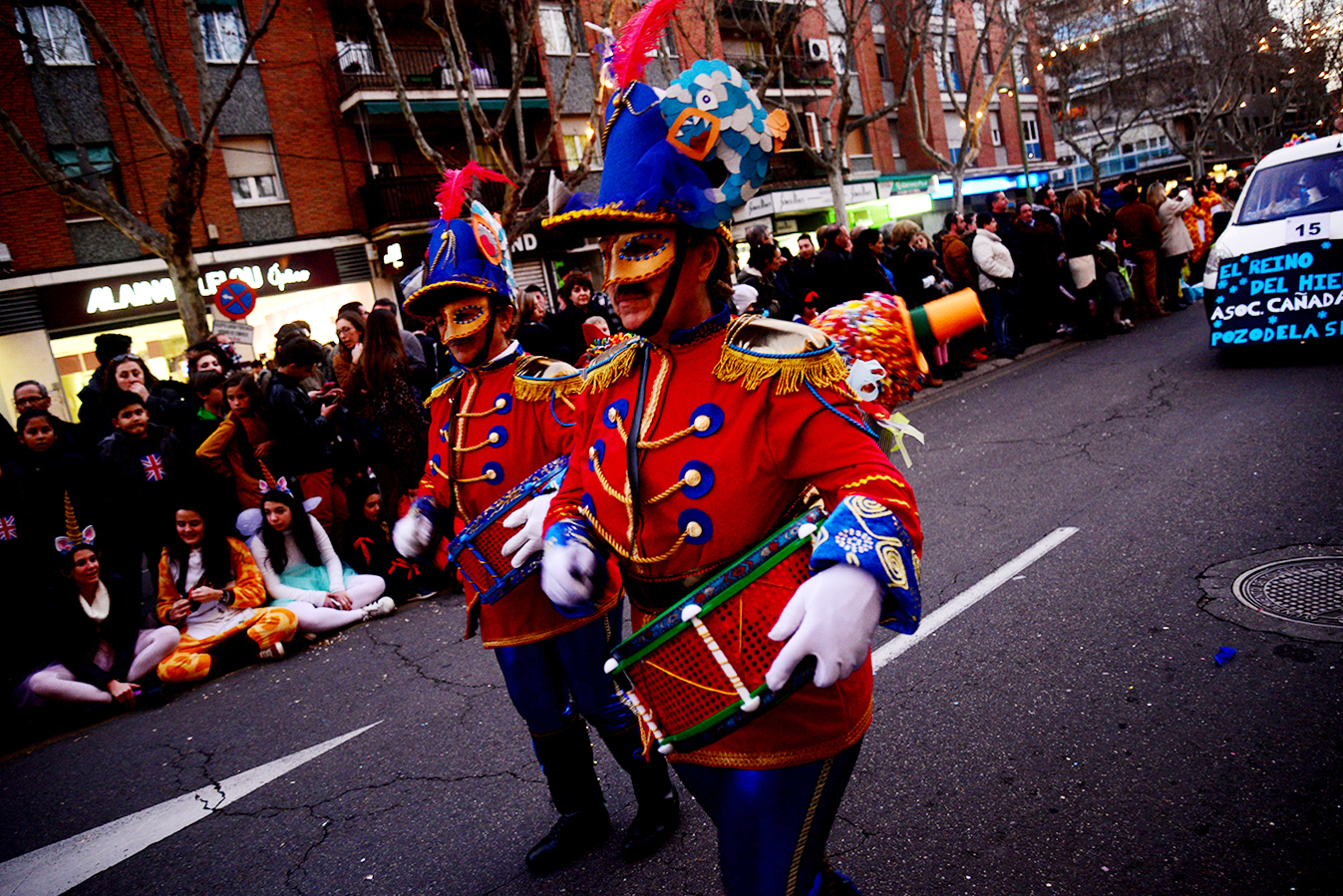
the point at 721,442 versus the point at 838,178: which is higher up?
the point at 838,178

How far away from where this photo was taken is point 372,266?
66.0ft

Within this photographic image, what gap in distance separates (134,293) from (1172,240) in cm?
1927

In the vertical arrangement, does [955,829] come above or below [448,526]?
below

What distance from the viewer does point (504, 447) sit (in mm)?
2924

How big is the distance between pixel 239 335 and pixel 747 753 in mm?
9181

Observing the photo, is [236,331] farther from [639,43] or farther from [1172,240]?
[1172,240]

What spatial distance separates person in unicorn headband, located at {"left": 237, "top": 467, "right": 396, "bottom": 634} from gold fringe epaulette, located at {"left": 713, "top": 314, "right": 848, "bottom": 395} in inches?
204

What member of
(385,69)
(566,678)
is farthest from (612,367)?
(385,69)

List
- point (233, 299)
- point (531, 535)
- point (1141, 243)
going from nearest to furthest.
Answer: point (531, 535), point (233, 299), point (1141, 243)

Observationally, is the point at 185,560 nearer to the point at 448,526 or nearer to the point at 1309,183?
the point at 448,526

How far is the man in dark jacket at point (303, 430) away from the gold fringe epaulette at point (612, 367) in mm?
5183

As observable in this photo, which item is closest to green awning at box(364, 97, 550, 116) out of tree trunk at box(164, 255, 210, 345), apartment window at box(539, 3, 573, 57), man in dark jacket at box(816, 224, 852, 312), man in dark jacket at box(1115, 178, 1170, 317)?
apartment window at box(539, 3, 573, 57)

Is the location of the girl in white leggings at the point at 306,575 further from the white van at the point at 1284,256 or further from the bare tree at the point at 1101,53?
the bare tree at the point at 1101,53

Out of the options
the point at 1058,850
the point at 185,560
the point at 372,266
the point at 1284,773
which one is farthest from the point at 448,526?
the point at 372,266
